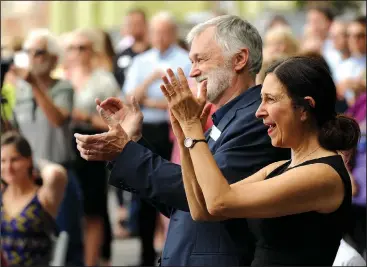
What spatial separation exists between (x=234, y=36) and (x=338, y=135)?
797 mm

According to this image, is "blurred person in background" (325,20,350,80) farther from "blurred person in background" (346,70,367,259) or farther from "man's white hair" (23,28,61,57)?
"man's white hair" (23,28,61,57)

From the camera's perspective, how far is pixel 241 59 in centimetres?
448

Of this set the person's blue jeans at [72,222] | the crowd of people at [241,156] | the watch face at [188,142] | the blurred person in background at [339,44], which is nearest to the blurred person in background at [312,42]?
the blurred person in background at [339,44]

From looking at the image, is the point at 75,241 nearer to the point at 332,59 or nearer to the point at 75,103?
the point at 75,103

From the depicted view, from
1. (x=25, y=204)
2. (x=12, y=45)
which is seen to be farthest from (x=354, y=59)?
(x=25, y=204)

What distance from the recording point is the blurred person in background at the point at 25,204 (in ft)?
22.4

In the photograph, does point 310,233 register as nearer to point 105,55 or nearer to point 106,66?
point 106,66

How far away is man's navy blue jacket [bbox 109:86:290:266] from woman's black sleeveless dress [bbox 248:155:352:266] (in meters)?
0.40

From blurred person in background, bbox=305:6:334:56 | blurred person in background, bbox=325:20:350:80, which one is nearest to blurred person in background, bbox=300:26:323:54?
blurred person in background, bbox=305:6:334:56

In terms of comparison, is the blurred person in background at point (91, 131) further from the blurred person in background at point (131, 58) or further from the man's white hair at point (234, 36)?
→ the man's white hair at point (234, 36)

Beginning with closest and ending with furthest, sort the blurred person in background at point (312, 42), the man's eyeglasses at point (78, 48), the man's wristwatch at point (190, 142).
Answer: the man's wristwatch at point (190, 142) → the man's eyeglasses at point (78, 48) → the blurred person in background at point (312, 42)

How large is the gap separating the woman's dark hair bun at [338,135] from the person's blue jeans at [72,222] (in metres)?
3.55

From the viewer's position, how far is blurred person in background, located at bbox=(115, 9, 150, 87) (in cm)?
1059

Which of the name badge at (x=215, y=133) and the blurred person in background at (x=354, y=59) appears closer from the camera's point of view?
the name badge at (x=215, y=133)
